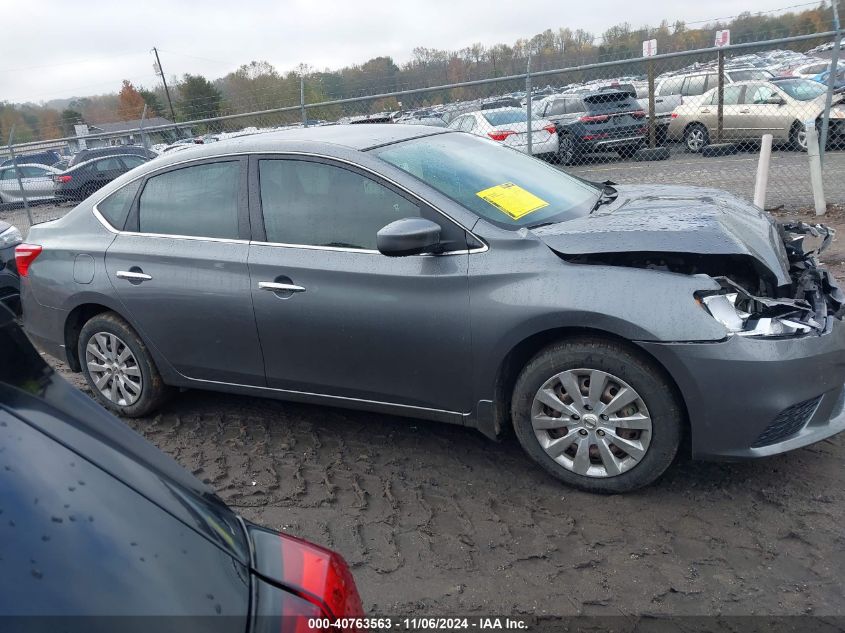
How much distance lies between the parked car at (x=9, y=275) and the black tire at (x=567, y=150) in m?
9.10

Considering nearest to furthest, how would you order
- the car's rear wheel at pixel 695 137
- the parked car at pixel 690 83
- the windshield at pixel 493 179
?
the windshield at pixel 493 179
the car's rear wheel at pixel 695 137
the parked car at pixel 690 83

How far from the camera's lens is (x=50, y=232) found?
4660 millimetres

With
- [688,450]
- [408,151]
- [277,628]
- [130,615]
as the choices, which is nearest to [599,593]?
[688,450]

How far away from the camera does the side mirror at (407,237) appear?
3.22m

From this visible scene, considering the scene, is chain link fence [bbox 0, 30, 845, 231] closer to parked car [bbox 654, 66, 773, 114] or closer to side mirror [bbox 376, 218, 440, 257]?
parked car [bbox 654, 66, 773, 114]

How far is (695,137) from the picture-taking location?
570 inches

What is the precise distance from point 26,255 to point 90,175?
48.4ft

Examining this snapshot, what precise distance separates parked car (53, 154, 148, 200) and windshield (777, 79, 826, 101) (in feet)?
46.2

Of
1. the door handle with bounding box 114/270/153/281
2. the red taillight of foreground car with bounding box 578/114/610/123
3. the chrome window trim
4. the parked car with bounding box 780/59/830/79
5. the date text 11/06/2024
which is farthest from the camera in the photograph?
the parked car with bounding box 780/59/830/79

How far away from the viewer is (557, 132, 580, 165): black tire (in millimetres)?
13078

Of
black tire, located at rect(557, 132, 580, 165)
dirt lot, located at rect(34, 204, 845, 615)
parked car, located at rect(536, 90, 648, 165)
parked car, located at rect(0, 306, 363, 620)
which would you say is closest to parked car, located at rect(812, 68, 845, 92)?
parked car, located at rect(536, 90, 648, 165)

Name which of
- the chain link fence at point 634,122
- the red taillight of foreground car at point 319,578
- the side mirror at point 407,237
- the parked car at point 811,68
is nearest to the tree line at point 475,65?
the chain link fence at point 634,122

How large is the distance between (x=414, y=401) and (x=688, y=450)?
1.35 metres

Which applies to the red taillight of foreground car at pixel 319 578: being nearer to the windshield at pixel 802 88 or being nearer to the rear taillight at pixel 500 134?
the rear taillight at pixel 500 134
